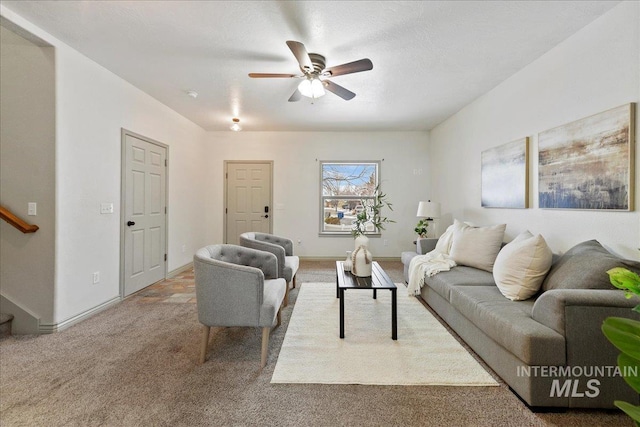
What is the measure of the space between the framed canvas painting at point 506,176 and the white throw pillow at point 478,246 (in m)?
0.41

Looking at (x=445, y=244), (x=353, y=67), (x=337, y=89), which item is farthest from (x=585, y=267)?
(x=337, y=89)

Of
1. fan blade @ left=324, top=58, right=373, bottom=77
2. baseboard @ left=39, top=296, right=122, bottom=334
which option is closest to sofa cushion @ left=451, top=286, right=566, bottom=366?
fan blade @ left=324, top=58, right=373, bottom=77

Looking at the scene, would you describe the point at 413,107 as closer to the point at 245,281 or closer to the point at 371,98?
the point at 371,98

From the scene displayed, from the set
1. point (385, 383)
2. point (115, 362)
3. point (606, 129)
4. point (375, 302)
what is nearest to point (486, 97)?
point (606, 129)

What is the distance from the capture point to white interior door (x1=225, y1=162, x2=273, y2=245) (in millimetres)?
5781

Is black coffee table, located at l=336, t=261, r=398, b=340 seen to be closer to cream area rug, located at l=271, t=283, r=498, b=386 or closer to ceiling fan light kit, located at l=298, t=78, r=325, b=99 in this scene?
cream area rug, located at l=271, t=283, r=498, b=386

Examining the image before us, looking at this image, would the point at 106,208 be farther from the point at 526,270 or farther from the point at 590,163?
the point at 590,163

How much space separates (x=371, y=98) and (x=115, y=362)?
4.06 metres

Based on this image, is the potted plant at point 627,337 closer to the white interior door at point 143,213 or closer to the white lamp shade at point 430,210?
the white lamp shade at point 430,210

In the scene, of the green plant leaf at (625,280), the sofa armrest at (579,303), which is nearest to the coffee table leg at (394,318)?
the sofa armrest at (579,303)

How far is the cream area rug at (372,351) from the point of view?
187cm

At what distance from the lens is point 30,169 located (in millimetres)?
2531

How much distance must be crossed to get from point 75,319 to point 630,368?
4017 mm

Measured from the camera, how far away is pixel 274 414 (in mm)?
1563
